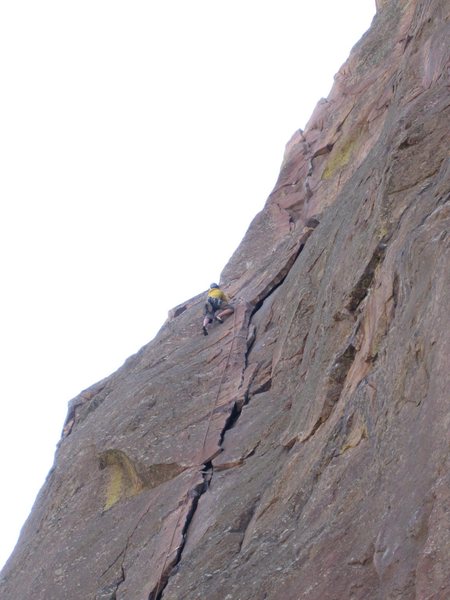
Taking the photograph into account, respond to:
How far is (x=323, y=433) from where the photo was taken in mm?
15977

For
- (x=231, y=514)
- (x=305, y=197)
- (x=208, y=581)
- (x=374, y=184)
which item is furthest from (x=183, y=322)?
(x=208, y=581)

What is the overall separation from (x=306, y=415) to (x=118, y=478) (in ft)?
21.7

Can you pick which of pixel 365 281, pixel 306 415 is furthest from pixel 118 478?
pixel 365 281

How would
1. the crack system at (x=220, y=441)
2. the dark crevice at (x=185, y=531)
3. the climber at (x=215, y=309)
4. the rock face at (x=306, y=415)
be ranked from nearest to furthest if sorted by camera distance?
the rock face at (x=306, y=415) < the dark crevice at (x=185, y=531) < the crack system at (x=220, y=441) < the climber at (x=215, y=309)

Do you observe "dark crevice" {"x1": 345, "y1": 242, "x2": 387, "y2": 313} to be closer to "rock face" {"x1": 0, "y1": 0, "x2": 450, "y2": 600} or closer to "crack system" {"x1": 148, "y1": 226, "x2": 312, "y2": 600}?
"rock face" {"x1": 0, "y1": 0, "x2": 450, "y2": 600}

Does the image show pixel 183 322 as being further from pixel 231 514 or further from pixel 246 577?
pixel 246 577

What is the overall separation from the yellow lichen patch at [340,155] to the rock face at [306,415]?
0.21 feet

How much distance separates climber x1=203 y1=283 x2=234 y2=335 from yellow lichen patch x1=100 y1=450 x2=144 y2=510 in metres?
4.59

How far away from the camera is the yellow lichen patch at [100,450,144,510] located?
21798mm

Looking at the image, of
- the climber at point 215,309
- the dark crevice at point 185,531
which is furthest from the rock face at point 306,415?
the climber at point 215,309

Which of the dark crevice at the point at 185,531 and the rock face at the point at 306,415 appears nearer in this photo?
the rock face at the point at 306,415

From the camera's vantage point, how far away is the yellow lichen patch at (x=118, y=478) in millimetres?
21798

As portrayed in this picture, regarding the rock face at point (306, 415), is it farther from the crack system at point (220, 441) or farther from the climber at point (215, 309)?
the climber at point (215, 309)

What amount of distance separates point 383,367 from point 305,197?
15.5 meters
